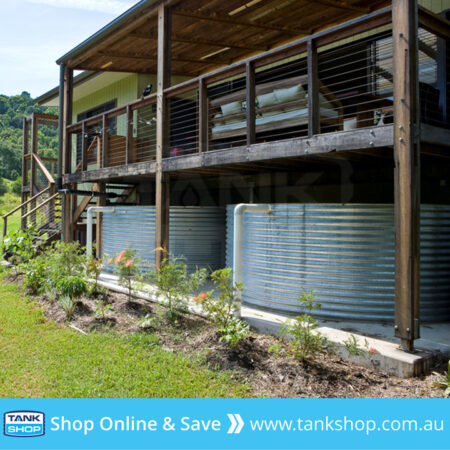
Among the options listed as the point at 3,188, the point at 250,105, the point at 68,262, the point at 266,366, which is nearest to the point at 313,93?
the point at 250,105

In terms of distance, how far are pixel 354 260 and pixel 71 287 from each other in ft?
14.8

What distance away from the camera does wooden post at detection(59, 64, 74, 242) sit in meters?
12.1

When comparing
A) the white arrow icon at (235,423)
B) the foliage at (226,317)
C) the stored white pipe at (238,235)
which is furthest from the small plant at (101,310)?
the white arrow icon at (235,423)

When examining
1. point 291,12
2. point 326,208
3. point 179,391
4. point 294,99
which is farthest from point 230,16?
point 179,391

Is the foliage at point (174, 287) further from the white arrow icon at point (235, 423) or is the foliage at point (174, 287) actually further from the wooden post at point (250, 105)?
the white arrow icon at point (235, 423)

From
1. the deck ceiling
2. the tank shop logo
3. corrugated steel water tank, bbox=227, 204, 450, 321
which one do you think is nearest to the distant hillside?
the deck ceiling

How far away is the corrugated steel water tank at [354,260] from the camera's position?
19.5ft

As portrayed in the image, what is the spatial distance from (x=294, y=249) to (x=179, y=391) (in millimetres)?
2843

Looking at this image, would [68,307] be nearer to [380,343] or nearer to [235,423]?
[235,423]

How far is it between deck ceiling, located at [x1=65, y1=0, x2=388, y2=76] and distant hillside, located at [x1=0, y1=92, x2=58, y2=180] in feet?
139

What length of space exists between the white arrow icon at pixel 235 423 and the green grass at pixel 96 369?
485 millimetres

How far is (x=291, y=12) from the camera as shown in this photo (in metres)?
8.88

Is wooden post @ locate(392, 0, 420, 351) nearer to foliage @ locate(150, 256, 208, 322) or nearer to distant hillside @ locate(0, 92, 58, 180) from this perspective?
foliage @ locate(150, 256, 208, 322)

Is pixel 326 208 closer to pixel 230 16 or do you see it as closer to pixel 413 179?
pixel 413 179
